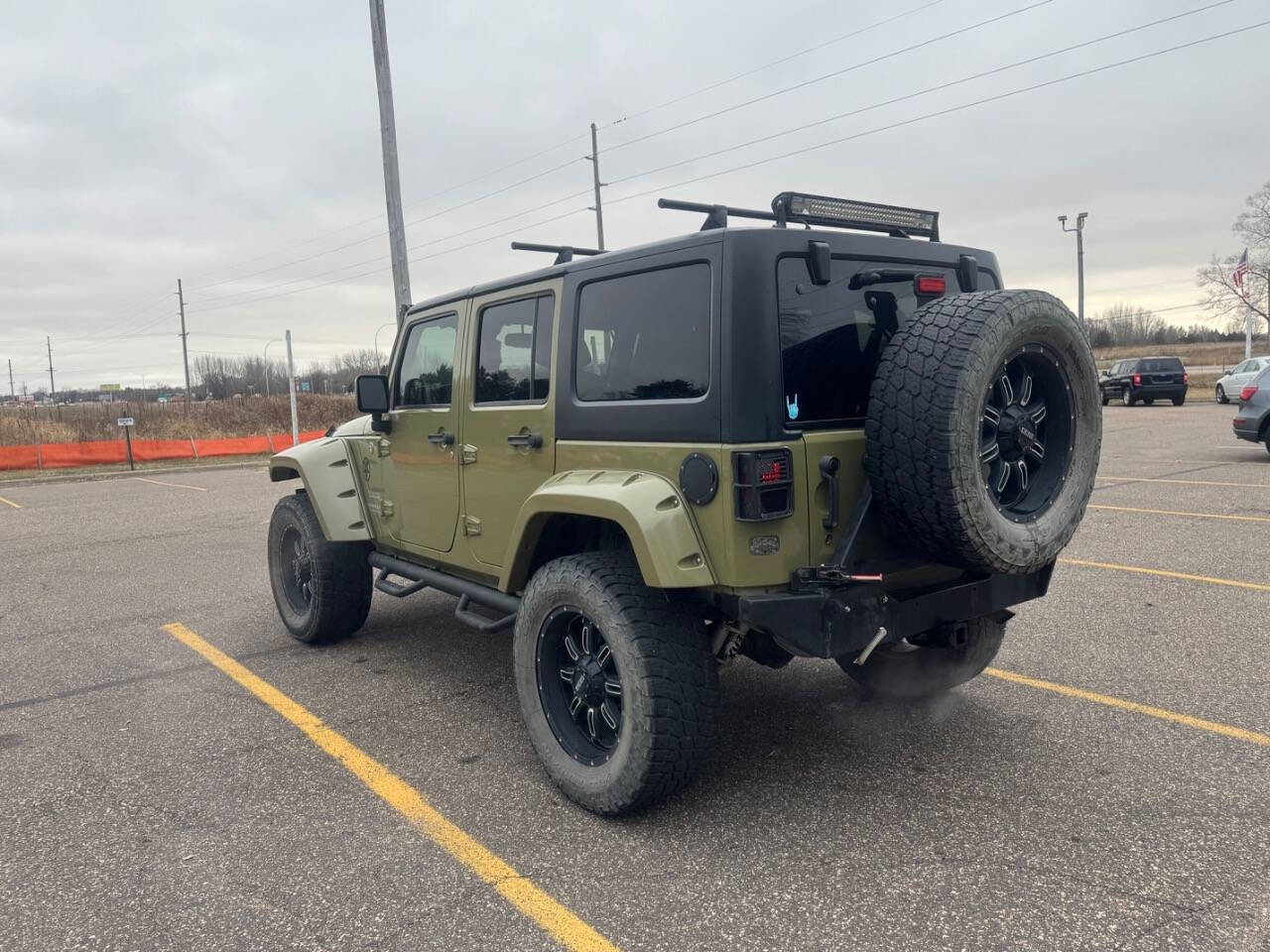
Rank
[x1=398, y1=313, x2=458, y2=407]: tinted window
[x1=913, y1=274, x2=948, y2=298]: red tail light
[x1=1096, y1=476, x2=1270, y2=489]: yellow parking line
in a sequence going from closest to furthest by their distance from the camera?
1. [x1=913, y1=274, x2=948, y2=298]: red tail light
2. [x1=398, y1=313, x2=458, y2=407]: tinted window
3. [x1=1096, y1=476, x2=1270, y2=489]: yellow parking line

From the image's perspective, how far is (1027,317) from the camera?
2.97 meters

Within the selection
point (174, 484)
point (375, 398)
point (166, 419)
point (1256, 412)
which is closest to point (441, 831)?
point (375, 398)

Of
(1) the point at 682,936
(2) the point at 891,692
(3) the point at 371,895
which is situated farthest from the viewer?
(2) the point at 891,692

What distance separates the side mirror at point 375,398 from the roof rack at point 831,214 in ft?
6.85

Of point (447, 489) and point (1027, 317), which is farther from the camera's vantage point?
point (447, 489)

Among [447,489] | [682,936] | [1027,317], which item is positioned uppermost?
[1027,317]

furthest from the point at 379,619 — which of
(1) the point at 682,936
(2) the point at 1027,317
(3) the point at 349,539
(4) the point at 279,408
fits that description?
(4) the point at 279,408

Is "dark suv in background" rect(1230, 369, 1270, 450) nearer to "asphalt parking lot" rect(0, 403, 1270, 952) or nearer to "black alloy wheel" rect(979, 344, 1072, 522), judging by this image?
"asphalt parking lot" rect(0, 403, 1270, 952)

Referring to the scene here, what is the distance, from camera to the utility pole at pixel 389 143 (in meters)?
15.3

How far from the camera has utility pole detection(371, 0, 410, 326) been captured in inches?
601

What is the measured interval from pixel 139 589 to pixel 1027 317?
280 inches

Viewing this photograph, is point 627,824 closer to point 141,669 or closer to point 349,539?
point 349,539

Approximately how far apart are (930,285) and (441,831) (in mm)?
2642

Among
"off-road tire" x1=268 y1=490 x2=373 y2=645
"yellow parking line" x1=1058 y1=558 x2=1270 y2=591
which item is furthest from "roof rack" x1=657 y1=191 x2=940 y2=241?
"yellow parking line" x1=1058 y1=558 x2=1270 y2=591
